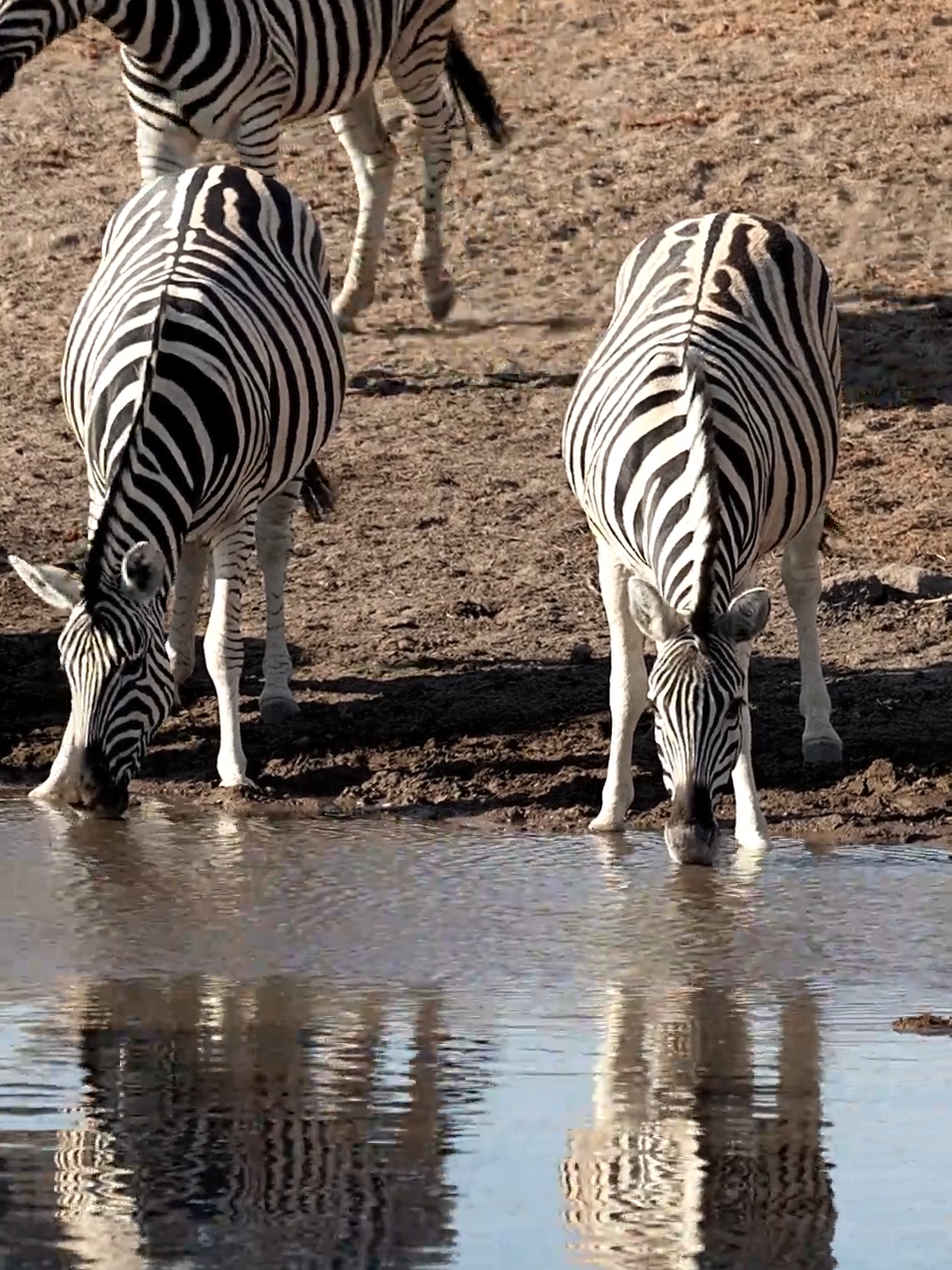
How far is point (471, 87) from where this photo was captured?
14.2m

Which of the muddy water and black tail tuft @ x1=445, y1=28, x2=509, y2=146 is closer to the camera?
the muddy water

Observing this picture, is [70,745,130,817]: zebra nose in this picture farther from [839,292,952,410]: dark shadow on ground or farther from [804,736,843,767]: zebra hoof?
[839,292,952,410]: dark shadow on ground

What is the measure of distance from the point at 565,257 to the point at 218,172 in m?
4.39

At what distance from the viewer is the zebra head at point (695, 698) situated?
7.11 metres

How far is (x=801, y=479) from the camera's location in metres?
8.23

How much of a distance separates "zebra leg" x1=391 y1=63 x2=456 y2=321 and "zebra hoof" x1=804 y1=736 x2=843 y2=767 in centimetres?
531

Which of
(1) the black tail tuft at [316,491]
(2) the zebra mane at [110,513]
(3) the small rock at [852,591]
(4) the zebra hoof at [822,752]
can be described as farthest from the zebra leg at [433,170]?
(4) the zebra hoof at [822,752]

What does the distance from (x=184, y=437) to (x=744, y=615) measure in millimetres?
1979

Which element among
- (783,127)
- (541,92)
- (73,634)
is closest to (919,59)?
(783,127)

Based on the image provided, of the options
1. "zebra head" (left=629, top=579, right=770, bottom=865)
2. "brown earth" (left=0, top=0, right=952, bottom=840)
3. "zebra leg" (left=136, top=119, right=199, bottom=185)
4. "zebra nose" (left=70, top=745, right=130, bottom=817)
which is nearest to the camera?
"zebra head" (left=629, top=579, right=770, bottom=865)

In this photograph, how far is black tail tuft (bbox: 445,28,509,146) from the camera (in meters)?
14.2

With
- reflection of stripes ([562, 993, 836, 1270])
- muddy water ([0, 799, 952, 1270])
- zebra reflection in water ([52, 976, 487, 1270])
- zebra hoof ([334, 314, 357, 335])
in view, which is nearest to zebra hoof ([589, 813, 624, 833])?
muddy water ([0, 799, 952, 1270])

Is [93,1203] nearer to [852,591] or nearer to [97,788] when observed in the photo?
[97,788]

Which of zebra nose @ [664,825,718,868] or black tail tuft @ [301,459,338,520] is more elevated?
black tail tuft @ [301,459,338,520]
